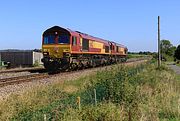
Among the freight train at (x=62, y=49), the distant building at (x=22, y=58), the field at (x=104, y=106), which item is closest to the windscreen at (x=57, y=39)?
the freight train at (x=62, y=49)

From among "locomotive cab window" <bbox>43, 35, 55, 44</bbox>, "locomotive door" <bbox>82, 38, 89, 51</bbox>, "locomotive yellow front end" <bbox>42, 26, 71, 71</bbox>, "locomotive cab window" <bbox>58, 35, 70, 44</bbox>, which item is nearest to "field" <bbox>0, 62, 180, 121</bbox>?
"locomotive yellow front end" <bbox>42, 26, 71, 71</bbox>

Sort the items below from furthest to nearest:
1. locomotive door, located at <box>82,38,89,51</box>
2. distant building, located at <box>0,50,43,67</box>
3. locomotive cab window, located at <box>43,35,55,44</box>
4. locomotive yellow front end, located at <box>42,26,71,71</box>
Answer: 1. distant building, located at <box>0,50,43,67</box>
2. locomotive door, located at <box>82,38,89,51</box>
3. locomotive cab window, located at <box>43,35,55,44</box>
4. locomotive yellow front end, located at <box>42,26,71,71</box>

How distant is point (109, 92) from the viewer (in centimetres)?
1266

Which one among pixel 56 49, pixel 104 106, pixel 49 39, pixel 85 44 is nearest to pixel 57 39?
pixel 49 39

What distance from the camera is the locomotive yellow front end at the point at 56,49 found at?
31.7 m

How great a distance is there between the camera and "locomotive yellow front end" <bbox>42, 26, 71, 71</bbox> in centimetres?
3169

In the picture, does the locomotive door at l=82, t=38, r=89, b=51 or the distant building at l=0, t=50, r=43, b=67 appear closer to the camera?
the locomotive door at l=82, t=38, r=89, b=51

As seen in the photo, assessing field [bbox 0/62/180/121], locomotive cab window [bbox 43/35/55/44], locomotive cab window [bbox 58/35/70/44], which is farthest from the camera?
locomotive cab window [bbox 43/35/55/44]

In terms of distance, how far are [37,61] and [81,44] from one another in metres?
17.3

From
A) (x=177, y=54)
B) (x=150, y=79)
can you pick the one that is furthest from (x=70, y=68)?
(x=177, y=54)

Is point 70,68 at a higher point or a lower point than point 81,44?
lower

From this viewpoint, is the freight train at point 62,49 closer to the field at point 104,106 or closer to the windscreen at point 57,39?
the windscreen at point 57,39

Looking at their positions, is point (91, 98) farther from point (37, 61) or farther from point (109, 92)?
point (37, 61)

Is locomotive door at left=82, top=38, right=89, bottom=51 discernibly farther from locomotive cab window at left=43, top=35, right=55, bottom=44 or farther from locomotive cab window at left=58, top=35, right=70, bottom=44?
locomotive cab window at left=43, top=35, right=55, bottom=44
